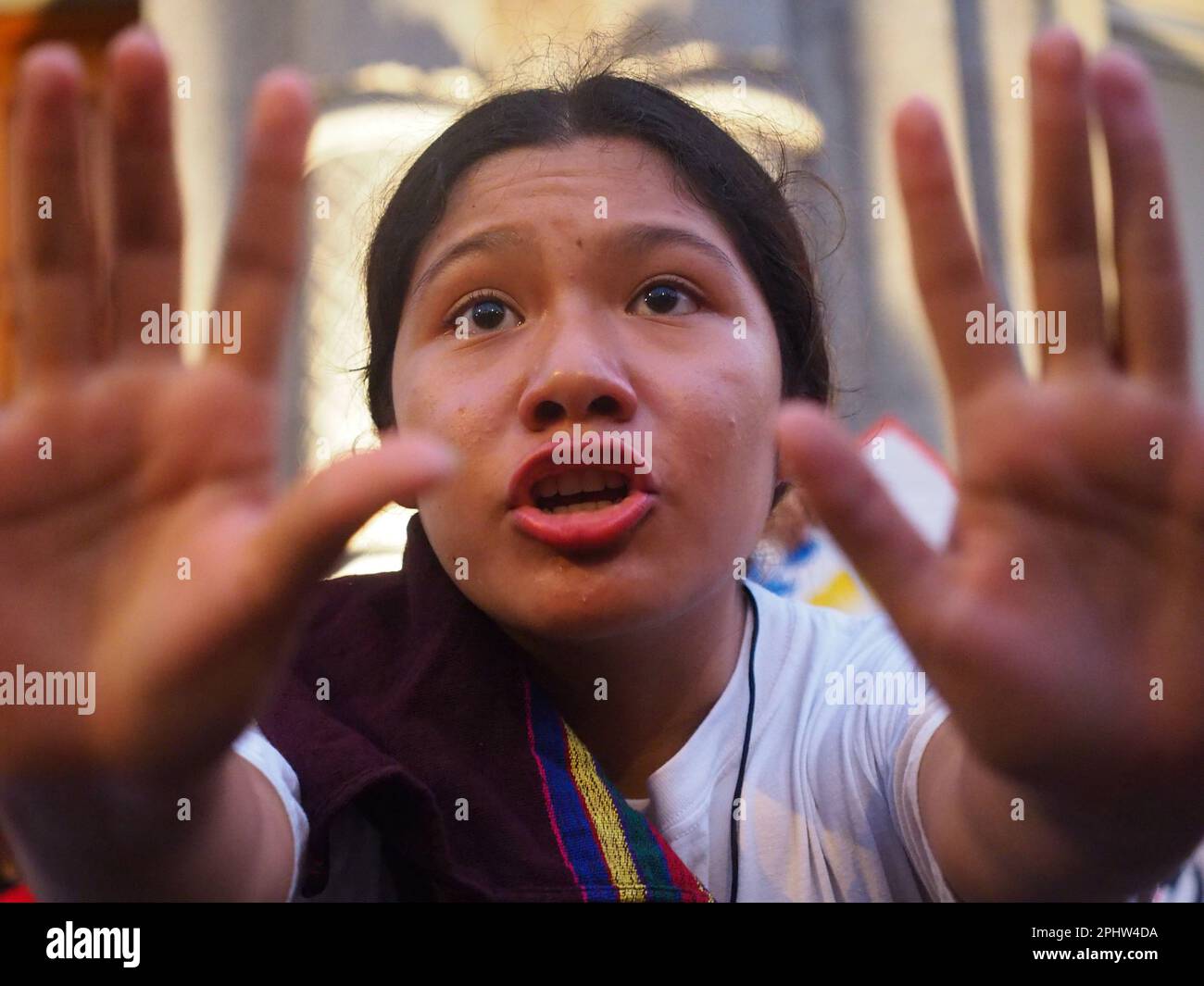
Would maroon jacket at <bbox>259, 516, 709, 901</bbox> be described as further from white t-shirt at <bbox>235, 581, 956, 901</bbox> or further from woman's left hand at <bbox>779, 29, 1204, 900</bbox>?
woman's left hand at <bbox>779, 29, 1204, 900</bbox>

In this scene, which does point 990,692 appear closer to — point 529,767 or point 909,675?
point 909,675

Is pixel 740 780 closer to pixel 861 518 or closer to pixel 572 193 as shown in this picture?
pixel 861 518

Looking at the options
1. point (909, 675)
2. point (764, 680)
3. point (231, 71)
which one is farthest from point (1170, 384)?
point (231, 71)

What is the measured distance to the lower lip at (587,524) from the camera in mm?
598

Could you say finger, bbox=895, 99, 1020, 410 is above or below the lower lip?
above

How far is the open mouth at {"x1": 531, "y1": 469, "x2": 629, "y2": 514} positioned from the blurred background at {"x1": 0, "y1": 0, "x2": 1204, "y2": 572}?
0.30m

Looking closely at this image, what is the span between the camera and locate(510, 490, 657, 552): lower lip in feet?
1.96

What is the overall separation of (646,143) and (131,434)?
41 centimetres

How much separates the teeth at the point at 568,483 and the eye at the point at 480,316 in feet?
0.38

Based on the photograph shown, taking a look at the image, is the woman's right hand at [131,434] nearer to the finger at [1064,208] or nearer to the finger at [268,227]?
the finger at [268,227]

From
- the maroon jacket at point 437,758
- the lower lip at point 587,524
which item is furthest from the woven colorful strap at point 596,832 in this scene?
the lower lip at point 587,524

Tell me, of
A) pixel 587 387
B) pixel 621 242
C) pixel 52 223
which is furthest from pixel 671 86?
pixel 52 223

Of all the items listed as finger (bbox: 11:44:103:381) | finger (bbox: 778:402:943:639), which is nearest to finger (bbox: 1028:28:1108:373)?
finger (bbox: 778:402:943:639)
